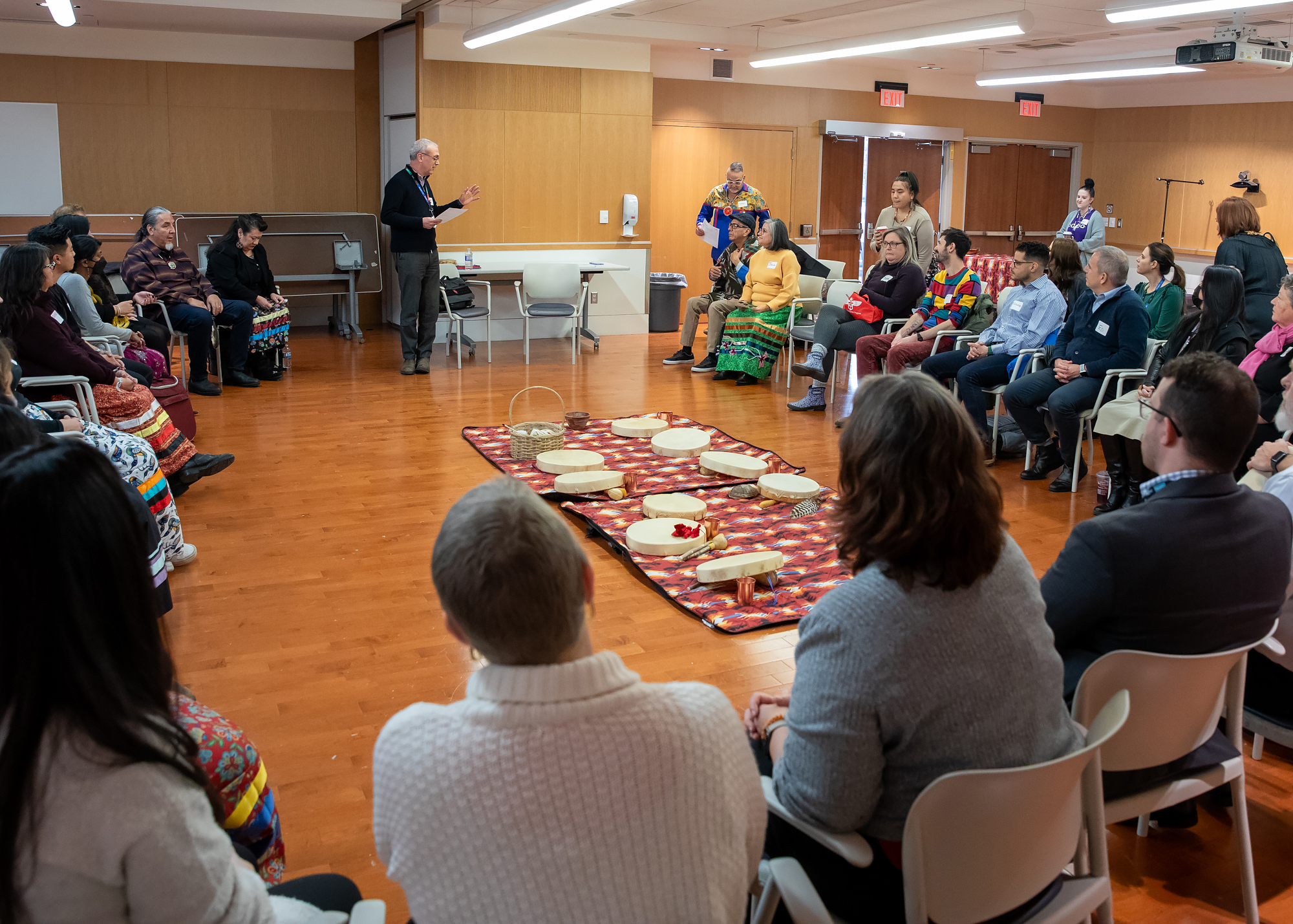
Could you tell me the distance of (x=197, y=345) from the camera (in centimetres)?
759

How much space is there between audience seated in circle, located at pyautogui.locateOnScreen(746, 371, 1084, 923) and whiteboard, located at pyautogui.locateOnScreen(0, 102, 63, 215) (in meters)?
10.1

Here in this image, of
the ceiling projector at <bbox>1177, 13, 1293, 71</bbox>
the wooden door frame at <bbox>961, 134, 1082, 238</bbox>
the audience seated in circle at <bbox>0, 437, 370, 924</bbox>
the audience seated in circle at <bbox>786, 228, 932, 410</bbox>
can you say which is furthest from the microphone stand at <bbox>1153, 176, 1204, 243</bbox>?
the audience seated in circle at <bbox>0, 437, 370, 924</bbox>

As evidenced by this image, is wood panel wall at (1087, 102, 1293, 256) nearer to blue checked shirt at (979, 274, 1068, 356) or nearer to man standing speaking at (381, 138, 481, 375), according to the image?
blue checked shirt at (979, 274, 1068, 356)

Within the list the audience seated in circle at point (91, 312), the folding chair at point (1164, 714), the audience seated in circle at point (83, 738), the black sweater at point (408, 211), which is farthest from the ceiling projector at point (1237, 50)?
the audience seated in circle at point (83, 738)

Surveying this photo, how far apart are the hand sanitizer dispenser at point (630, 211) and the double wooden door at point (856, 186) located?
2.95 m

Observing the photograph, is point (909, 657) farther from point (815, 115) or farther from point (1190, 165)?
point (1190, 165)

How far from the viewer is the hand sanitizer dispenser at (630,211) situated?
10.6 m

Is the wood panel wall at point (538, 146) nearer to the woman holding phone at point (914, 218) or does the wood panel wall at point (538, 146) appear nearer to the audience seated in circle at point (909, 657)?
the woman holding phone at point (914, 218)

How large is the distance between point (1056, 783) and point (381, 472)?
4522 millimetres

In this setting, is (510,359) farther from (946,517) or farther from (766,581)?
(946,517)

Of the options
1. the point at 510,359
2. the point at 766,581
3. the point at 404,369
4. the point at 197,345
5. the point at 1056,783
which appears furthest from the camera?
the point at 510,359

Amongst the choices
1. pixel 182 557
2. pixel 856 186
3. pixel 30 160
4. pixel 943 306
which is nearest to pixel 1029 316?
pixel 943 306

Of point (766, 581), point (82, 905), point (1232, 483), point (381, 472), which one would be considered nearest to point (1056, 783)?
point (1232, 483)

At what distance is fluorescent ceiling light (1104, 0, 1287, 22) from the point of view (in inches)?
275
